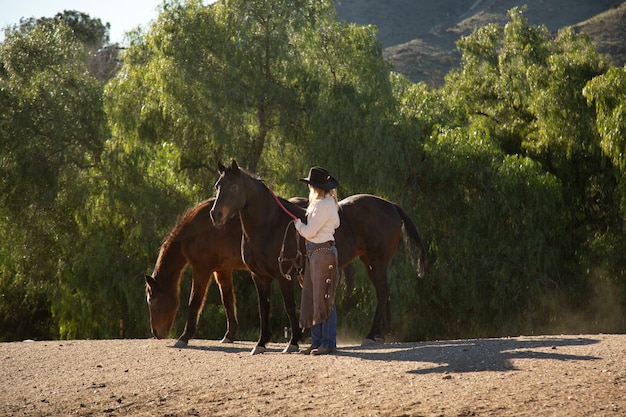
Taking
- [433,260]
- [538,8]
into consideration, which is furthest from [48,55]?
[538,8]

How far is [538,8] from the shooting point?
93.9m

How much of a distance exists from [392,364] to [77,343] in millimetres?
A: 5748

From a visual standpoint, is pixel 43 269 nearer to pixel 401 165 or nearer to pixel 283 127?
pixel 283 127

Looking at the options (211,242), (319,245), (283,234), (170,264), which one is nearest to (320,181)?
(319,245)

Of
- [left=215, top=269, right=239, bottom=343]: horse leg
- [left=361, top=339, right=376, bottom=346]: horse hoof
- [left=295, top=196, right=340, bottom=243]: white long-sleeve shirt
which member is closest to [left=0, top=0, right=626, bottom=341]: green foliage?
[left=215, top=269, right=239, bottom=343]: horse leg

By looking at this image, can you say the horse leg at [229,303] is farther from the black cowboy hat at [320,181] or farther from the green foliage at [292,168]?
the green foliage at [292,168]

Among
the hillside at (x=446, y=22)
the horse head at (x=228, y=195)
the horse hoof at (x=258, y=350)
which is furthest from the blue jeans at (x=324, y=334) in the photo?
the hillside at (x=446, y=22)

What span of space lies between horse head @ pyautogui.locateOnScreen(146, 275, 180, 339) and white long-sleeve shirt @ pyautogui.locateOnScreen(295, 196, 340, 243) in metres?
3.49

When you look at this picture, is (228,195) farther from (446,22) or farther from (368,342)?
(446,22)

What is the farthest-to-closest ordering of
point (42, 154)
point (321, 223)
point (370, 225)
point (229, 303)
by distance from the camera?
point (42, 154) → point (229, 303) → point (370, 225) → point (321, 223)

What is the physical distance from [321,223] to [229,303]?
3.81 meters

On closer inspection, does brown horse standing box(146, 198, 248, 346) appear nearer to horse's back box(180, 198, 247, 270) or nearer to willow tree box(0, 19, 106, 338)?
horse's back box(180, 198, 247, 270)

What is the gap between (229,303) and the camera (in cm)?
1266

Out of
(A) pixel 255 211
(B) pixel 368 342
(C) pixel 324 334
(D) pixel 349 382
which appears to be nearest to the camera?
(D) pixel 349 382
